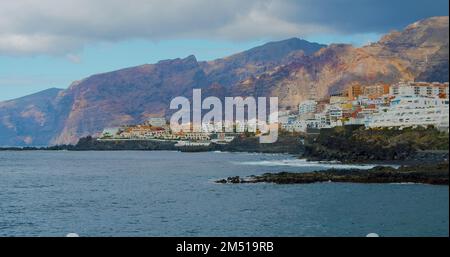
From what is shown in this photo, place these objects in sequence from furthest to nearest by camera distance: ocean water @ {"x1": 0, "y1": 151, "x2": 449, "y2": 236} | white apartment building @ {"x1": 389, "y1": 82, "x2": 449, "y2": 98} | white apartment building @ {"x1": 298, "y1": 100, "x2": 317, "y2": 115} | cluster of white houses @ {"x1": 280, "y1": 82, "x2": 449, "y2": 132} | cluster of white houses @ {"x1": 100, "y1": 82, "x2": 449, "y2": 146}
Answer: white apartment building @ {"x1": 298, "y1": 100, "x2": 317, "y2": 115} < white apartment building @ {"x1": 389, "y1": 82, "x2": 449, "y2": 98} < cluster of white houses @ {"x1": 100, "y1": 82, "x2": 449, "y2": 146} < cluster of white houses @ {"x1": 280, "y1": 82, "x2": 449, "y2": 132} < ocean water @ {"x1": 0, "y1": 151, "x2": 449, "y2": 236}

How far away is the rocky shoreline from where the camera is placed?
82.0ft

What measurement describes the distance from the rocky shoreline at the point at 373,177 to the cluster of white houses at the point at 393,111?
1074cm

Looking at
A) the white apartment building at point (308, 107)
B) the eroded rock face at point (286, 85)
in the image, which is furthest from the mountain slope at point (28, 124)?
the white apartment building at point (308, 107)

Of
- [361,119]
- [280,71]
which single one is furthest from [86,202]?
[280,71]

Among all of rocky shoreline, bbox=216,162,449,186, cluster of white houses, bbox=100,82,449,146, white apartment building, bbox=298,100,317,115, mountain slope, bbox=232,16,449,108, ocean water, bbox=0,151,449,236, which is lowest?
ocean water, bbox=0,151,449,236

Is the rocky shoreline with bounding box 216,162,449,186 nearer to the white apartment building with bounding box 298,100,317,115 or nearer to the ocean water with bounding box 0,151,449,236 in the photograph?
the ocean water with bounding box 0,151,449,236

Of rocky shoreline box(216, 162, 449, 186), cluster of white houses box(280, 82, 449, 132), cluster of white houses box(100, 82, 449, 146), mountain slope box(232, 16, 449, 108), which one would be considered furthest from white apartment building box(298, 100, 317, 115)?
rocky shoreline box(216, 162, 449, 186)

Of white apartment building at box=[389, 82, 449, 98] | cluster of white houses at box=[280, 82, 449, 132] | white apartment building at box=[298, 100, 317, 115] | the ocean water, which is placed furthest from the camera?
white apartment building at box=[298, 100, 317, 115]

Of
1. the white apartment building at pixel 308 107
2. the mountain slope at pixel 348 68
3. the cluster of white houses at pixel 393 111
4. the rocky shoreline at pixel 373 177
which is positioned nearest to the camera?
the rocky shoreline at pixel 373 177

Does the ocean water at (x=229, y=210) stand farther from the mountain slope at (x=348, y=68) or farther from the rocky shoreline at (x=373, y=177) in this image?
the mountain slope at (x=348, y=68)

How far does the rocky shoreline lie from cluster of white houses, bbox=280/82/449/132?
1074cm

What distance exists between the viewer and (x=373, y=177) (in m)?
26.4

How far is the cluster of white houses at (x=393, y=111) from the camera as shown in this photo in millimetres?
43122

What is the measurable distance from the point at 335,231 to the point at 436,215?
3.75 metres
